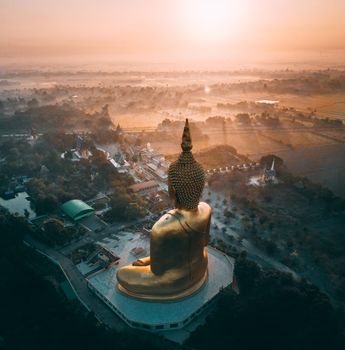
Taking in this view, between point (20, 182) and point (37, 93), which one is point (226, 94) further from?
point (20, 182)

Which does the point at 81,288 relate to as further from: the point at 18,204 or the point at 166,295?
the point at 18,204

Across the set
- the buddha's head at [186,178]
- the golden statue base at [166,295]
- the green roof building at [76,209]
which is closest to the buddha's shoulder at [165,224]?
the buddha's head at [186,178]

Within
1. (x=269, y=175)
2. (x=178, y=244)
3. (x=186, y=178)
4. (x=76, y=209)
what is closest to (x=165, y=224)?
(x=178, y=244)

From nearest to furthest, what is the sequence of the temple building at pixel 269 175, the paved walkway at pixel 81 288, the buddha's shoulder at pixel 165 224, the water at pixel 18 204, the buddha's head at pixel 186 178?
the buddha's shoulder at pixel 165 224, the buddha's head at pixel 186 178, the paved walkway at pixel 81 288, the water at pixel 18 204, the temple building at pixel 269 175

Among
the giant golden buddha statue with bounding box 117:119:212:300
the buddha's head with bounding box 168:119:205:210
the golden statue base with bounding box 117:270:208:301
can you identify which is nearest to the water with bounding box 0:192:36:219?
the golden statue base with bounding box 117:270:208:301

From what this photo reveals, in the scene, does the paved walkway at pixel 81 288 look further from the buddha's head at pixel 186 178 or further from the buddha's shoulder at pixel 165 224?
the buddha's head at pixel 186 178

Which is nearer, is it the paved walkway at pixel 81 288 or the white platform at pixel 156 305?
the white platform at pixel 156 305

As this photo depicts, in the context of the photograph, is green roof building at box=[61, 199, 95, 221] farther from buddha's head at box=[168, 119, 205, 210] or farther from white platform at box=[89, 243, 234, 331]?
buddha's head at box=[168, 119, 205, 210]
